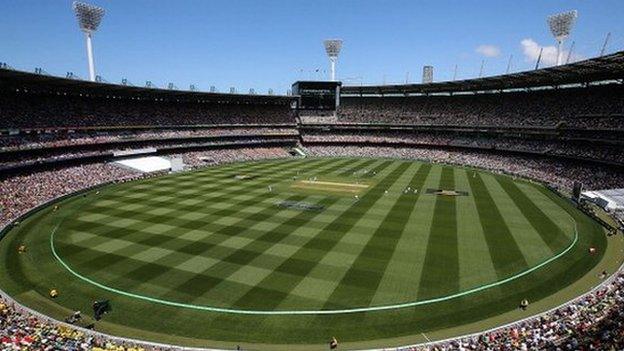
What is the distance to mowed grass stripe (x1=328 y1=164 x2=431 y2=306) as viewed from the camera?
2264cm

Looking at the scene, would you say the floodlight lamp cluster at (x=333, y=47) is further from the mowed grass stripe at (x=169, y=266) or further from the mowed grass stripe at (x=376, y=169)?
the mowed grass stripe at (x=169, y=266)

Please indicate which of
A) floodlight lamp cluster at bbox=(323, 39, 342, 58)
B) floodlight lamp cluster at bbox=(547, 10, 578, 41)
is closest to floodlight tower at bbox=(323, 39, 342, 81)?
floodlight lamp cluster at bbox=(323, 39, 342, 58)

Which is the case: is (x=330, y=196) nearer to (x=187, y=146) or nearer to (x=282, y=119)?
(x=187, y=146)

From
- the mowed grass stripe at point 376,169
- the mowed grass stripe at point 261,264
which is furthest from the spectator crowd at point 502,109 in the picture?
the mowed grass stripe at point 261,264

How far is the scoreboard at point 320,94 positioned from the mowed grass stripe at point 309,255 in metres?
63.2

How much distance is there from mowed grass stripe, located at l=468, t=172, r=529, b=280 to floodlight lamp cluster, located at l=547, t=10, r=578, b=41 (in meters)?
44.9

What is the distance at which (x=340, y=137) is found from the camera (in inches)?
3957

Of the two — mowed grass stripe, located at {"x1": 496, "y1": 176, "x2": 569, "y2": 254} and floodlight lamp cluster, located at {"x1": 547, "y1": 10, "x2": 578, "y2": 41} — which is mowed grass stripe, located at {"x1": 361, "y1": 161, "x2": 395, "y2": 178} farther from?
floodlight lamp cluster, located at {"x1": 547, "y1": 10, "x2": 578, "y2": 41}

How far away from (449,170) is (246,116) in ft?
166

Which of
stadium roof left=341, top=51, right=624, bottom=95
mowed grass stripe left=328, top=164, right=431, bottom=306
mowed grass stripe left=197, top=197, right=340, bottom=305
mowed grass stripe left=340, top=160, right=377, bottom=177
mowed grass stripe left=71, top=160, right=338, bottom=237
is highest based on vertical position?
stadium roof left=341, top=51, right=624, bottom=95

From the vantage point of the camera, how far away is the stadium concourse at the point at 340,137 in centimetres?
1795

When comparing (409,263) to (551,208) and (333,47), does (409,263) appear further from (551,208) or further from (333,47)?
(333,47)

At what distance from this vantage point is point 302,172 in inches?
2574

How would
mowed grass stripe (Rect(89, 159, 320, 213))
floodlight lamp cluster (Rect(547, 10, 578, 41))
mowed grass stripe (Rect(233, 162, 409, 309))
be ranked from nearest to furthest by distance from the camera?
mowed grass stripe (Rect(233, 162, 409, 309)), mowed grass stripe (Rect(89, 159, 320, 213)), floodlight lamp cluster (Rect(547, 10, 578, 41))
